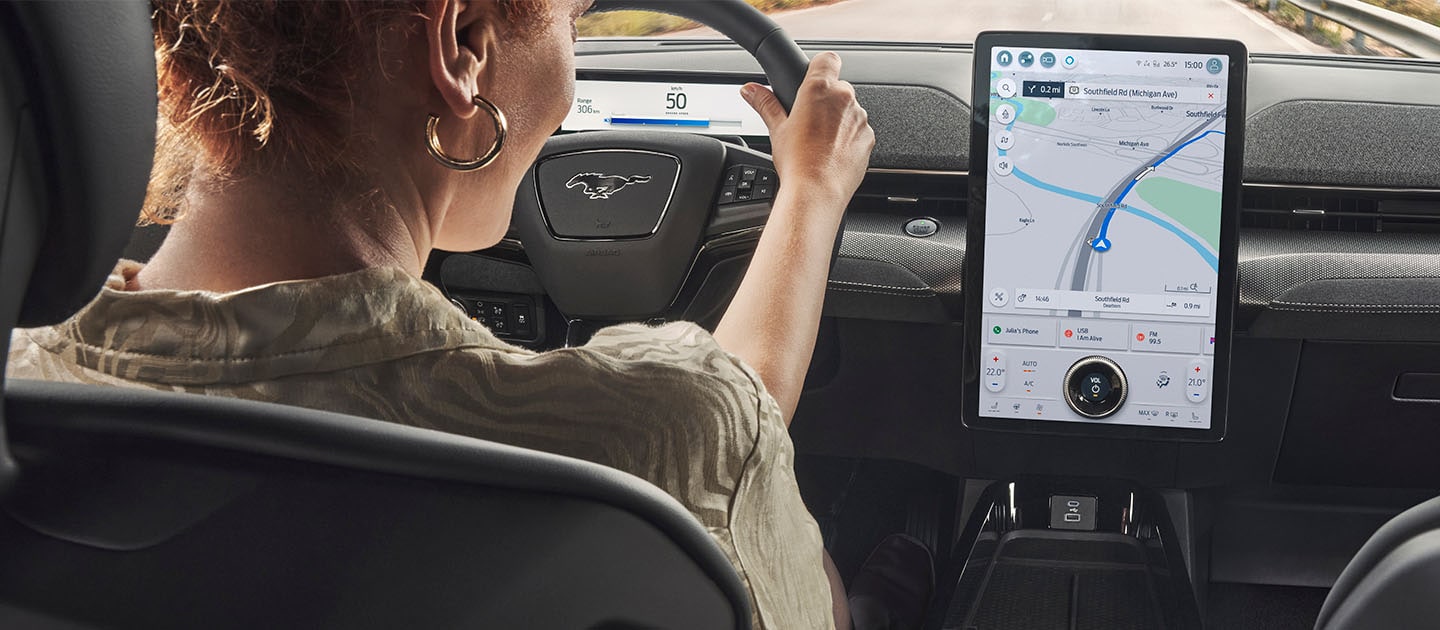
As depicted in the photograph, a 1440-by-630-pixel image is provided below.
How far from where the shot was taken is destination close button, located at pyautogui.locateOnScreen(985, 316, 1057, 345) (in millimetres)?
1550

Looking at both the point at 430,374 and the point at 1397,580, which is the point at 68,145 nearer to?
the point at 430,374

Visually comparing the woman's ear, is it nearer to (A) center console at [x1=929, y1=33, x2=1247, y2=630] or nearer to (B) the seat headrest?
(B) the seat headrest

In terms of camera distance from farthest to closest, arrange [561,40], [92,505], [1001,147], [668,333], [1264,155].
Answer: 1. [1264,155]
2. [1001,147]
3. [561,40]
4. [668,333]
5. [92,505]

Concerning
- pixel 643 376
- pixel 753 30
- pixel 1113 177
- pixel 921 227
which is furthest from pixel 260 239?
pixel 921 227

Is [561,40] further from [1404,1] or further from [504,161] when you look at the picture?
[1404,1]

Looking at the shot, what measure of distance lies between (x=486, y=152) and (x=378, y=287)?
162mm

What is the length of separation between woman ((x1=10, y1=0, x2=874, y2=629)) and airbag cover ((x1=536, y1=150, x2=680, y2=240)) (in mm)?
653

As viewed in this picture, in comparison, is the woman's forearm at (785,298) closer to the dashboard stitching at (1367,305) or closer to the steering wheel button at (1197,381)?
the steering wheel button at (1197,381)

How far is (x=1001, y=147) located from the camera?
4.89 ft

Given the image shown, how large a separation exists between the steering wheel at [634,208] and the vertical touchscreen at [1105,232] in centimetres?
28

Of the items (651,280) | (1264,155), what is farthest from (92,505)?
(1264,155)

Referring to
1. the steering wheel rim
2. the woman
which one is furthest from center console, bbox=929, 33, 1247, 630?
the woman

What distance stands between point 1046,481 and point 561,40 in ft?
3.22

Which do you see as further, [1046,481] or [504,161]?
[1046,481]
